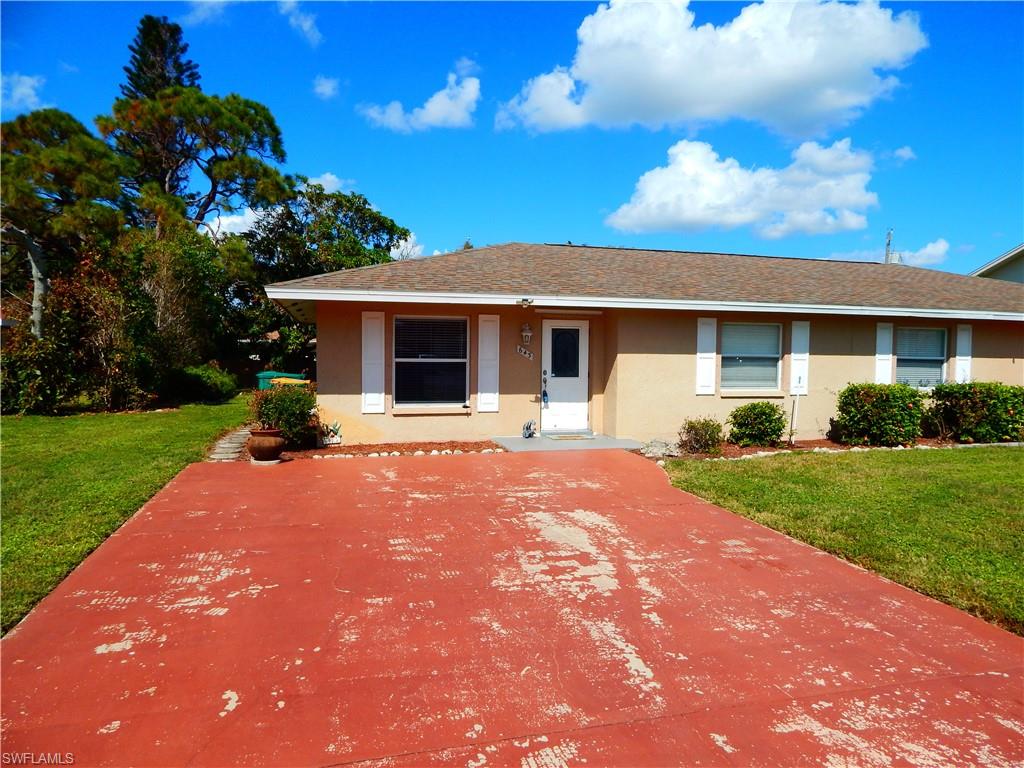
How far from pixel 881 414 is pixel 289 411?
34.0ft

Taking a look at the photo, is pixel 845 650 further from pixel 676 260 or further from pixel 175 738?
pixel 676 260

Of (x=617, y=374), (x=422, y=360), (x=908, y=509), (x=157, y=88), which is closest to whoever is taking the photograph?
(x=908, y=509)

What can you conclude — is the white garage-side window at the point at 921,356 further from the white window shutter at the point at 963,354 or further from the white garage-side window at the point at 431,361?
the white garage-side window at the point at 431,361

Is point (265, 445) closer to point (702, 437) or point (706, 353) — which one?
point (702, 437)

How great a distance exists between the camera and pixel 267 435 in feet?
28.7

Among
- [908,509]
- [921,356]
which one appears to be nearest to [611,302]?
[908,509]


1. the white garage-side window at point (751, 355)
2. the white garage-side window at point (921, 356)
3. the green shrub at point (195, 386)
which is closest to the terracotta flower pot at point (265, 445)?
the white garage-side window at point (751, 355)

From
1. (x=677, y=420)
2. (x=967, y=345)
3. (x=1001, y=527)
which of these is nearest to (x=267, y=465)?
(x=677, y=420)

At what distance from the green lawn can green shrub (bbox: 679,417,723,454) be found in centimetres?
810

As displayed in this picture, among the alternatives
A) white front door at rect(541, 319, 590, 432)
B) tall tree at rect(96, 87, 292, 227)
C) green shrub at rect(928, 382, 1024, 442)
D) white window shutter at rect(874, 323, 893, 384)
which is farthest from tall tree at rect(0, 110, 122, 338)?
green shrub at rect(928, 382, 1024, 442)

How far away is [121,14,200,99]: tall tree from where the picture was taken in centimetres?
3164

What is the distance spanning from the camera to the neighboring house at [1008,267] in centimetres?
2216

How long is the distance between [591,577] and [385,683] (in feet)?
6.38

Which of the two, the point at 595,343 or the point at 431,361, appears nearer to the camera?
the point at 431,361
